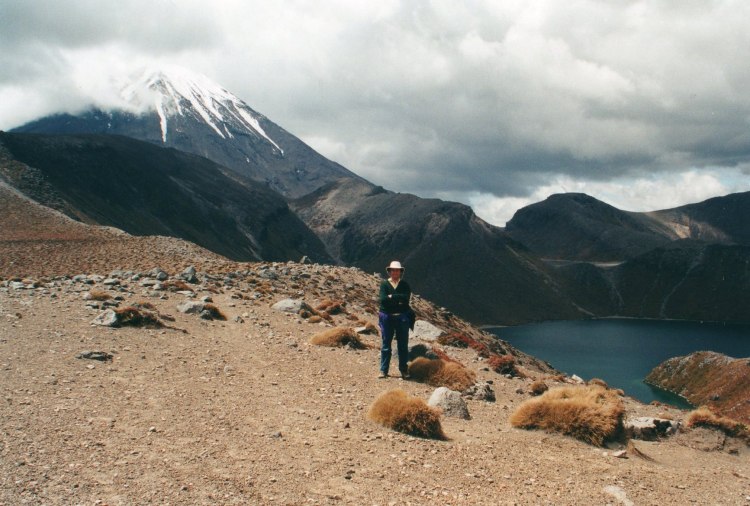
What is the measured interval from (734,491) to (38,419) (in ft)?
37.4

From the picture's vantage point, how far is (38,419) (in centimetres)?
838

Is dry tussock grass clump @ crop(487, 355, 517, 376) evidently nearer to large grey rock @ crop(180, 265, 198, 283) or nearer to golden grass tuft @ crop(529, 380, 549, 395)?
golden grass tuft @ crop(529, 380, 549, 395)

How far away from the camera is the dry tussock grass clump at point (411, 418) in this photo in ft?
31.8

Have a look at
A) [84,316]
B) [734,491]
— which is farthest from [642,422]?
[84,316]

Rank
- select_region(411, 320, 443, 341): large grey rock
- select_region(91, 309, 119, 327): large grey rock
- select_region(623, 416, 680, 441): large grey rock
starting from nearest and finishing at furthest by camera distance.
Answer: select_region(623, 416, 680, 441): large grey rock < select_region(91, 309, 119, 327): large grey rock < select_region(411, 320, 443, 341): large grey rock

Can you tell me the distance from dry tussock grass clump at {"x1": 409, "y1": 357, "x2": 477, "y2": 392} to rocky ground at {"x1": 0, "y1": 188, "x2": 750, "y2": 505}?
0.68 meters

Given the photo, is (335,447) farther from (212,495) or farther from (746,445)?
(746,445)

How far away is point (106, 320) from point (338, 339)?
23.4 feet

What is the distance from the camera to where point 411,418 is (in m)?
9.71

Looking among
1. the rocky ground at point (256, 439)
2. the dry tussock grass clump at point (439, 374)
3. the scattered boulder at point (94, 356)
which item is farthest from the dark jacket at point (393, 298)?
the scattered boulder at point (94, 356)

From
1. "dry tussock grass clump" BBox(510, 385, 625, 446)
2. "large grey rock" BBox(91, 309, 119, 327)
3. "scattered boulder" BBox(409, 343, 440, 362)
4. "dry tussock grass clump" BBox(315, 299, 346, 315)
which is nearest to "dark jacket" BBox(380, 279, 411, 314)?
"scattered boulder" BBox(409, 343, 440, 362)

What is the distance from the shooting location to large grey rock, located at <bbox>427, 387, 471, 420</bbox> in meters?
11.6

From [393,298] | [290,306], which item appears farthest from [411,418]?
[290,306]

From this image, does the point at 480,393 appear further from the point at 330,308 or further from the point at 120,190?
the point at 120,190
